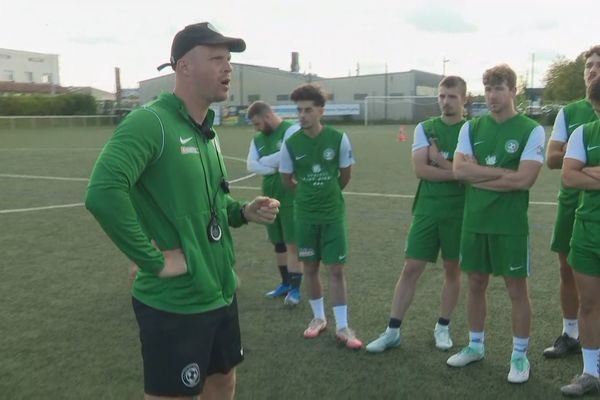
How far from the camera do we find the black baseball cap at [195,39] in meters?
2.42

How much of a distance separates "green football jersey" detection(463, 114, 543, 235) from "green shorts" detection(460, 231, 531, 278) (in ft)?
0.18

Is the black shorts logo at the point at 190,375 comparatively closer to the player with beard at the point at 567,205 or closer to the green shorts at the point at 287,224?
the player with beard at the point at 567,205

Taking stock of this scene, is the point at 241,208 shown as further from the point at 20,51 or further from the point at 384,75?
the point at 20,51

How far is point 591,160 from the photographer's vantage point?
3.68 meters

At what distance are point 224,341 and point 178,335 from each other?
339mm

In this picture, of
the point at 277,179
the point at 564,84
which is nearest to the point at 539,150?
the point at 277,179

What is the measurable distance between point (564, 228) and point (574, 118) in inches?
32.6

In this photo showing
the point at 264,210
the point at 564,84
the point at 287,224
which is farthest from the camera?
the point at 564,84

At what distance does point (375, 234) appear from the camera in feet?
27.9

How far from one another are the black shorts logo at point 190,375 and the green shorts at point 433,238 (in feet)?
8.21

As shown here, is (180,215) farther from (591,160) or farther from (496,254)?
(591,160)

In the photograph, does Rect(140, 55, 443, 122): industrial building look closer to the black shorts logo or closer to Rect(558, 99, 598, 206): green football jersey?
Rect(558, 99, 598, 206): green football jersey

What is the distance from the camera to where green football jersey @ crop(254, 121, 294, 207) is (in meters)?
→ 5.91

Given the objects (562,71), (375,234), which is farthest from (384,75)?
(375,234)
